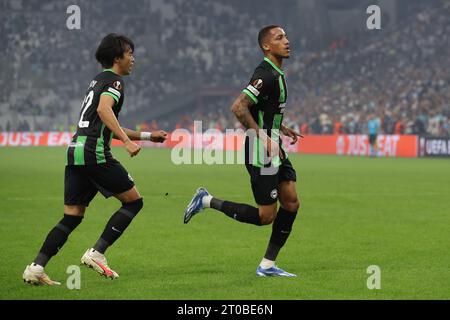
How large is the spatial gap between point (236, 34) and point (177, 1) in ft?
15.4

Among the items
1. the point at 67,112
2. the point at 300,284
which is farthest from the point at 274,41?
the point at 67,112

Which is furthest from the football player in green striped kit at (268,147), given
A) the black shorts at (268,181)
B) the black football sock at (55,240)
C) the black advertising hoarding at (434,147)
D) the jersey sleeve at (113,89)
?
the black advertising hoarding at (434,147)

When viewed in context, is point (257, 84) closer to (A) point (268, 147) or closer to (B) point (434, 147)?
(A) point (268, 147)

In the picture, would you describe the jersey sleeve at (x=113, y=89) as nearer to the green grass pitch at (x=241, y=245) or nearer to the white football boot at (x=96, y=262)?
the white football boot at (x=96, y=262)

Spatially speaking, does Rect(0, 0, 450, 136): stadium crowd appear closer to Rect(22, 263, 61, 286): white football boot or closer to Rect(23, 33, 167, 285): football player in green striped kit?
Rect(23, 33, 167, 285): football player in green striped kit

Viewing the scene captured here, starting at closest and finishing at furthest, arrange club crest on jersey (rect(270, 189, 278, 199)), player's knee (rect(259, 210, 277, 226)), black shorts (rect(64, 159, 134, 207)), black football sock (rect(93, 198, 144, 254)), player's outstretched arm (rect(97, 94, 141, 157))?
player's outstretched arm (rect(97, 94, 141, 157)) < black shorts (rect(64, 159, 134, 207)) < black football sock (rect(93, 198, 144, 254)) < club crest on jersey (rect(270, 189, 278, 199)) < player's knee (rect(259, 210, 277, 226))

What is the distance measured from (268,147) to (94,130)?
1.63 m

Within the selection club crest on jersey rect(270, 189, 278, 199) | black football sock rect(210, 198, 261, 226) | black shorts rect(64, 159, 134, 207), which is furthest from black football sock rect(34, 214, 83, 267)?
club crest on jersey rect(270, 189, 278, 199)

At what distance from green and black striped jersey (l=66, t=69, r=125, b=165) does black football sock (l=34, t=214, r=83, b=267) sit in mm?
554

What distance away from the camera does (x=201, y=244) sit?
1148cm

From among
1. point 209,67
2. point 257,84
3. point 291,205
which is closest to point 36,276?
point 291,205

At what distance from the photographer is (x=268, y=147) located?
8578mm

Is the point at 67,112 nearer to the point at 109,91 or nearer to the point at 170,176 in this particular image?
the point at 170,176

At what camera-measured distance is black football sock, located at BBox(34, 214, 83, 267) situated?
8.28 m
